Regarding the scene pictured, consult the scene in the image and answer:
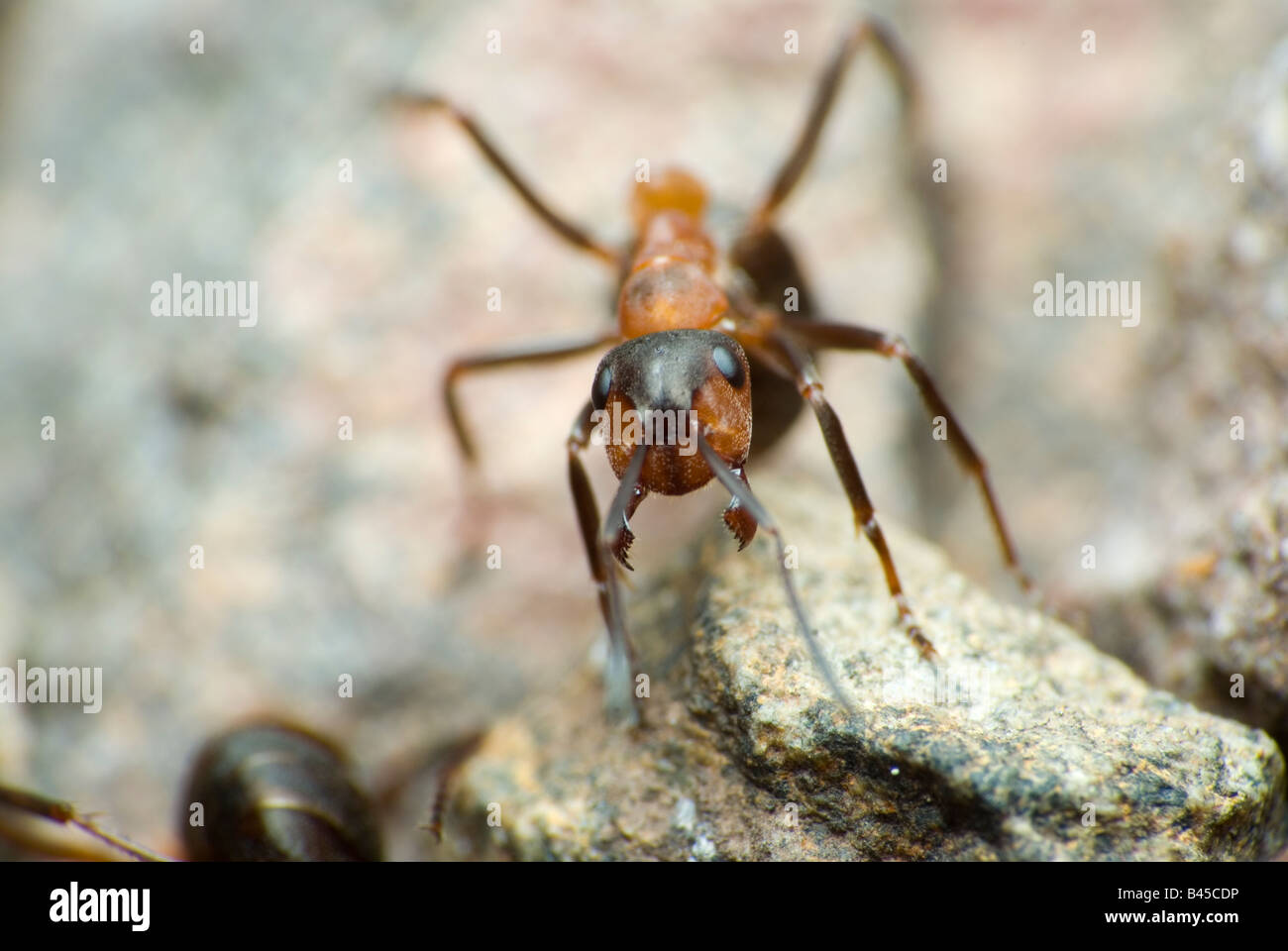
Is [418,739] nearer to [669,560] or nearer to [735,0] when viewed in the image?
[669,560]

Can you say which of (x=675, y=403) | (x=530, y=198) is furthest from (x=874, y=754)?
(x=530, y=198)

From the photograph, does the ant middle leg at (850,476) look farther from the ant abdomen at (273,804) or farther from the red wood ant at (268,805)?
the ant abdomen at (273,804)

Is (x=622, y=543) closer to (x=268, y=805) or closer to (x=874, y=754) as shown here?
(x=874, y=754)

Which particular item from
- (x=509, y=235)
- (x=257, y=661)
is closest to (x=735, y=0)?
(x=509, y=235)

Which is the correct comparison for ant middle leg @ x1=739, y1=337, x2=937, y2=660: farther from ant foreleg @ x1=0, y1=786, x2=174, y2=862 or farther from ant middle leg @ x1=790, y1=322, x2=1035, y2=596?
ant foreleg @ x1=0, y1=786, x2=174, y2=862

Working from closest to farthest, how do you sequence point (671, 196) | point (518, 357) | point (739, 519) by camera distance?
point (739, 519)
point (518, 357)
point (671, 196)

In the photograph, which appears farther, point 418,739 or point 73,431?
point 73,431

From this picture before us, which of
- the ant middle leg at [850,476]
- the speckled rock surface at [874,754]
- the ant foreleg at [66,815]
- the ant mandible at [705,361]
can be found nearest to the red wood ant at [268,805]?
the ant foreleg at [66,815]
